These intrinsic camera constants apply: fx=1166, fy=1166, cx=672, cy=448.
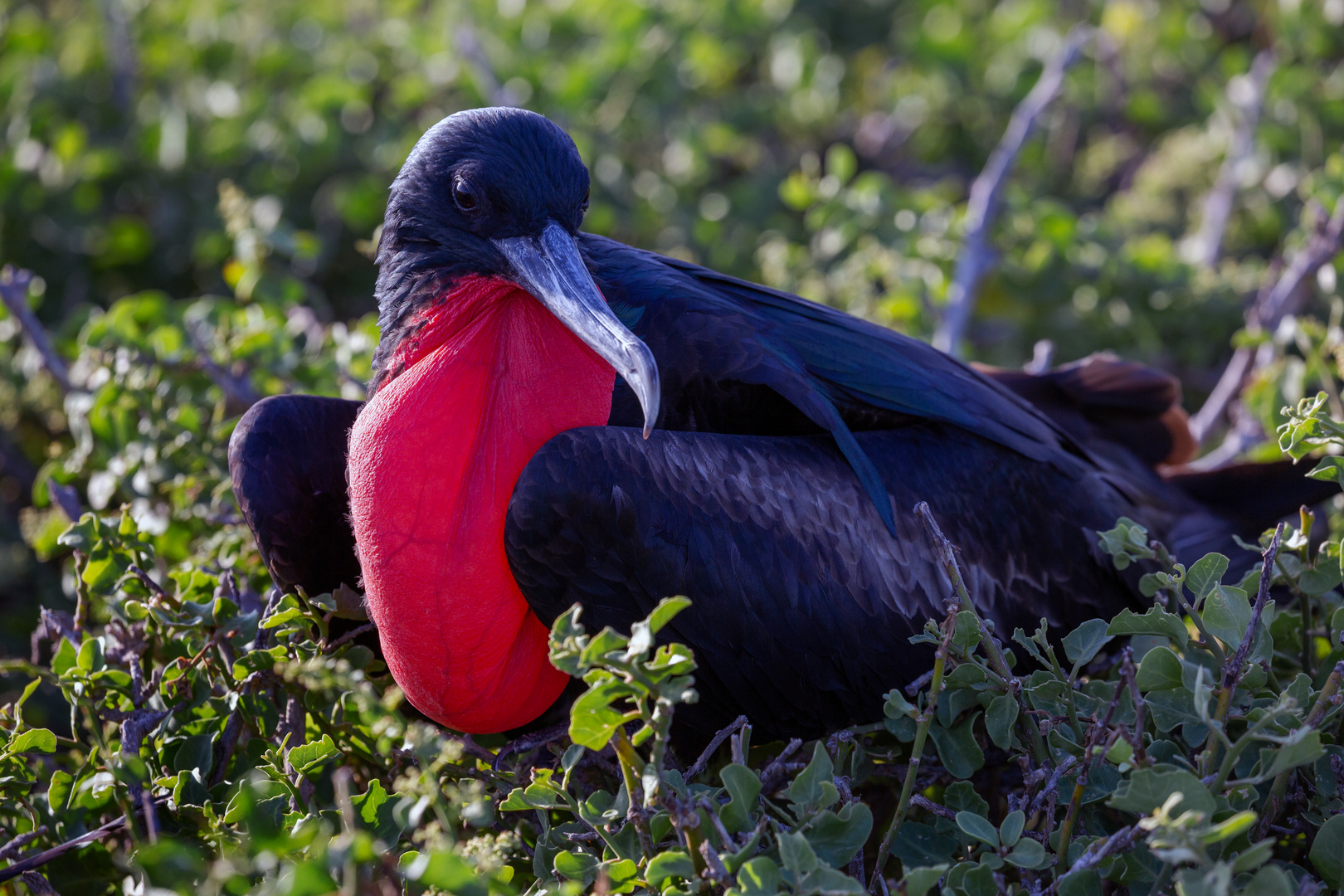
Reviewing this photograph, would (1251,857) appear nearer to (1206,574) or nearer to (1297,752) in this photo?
(1297,752)

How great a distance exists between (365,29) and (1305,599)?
5033mm

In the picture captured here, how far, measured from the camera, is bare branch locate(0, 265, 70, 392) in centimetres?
292

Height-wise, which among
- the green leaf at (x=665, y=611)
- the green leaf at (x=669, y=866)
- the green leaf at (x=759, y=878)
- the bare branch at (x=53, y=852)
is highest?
the green leaf at (x=665, y=611)

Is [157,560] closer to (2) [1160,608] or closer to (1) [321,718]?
(1) [321,718]

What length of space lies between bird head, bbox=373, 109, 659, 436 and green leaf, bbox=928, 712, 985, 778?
78cm

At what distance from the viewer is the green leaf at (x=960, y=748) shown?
196 cm

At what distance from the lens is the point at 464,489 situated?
1.96 meters

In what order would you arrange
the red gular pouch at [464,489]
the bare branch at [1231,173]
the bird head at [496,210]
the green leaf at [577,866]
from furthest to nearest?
the bare branch at [1231,173], the bird head at [496,210], the red gular pouch at [464,489], the green leaf at [577,866]

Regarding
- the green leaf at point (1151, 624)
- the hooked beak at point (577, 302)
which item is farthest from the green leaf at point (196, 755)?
the green leaf at point (1151, 624)

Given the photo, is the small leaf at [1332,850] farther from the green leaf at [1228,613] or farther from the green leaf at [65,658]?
the green leaf at [65,658]

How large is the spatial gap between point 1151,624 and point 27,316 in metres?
2.73

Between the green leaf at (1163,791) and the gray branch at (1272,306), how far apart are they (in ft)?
6.53

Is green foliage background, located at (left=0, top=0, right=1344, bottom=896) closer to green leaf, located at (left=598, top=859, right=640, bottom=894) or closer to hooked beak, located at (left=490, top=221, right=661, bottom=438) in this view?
green leaf, located at (left=598, top=859, right=640, bottom=894)

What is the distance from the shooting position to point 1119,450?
2980 mm
